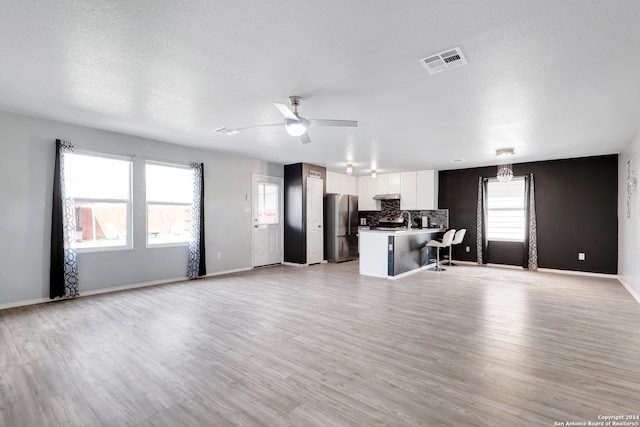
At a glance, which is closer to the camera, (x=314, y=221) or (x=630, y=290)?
(x=630, y=290)

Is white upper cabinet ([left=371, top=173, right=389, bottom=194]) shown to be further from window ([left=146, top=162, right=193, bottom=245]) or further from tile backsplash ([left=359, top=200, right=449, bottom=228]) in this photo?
window ([left=146, top=162, right=193, bottom=245])

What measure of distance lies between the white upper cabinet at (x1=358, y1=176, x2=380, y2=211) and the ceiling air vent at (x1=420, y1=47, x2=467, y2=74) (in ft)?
21.1

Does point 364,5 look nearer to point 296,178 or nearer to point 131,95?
point 131,95

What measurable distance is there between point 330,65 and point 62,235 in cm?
432

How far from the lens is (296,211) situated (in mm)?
7371

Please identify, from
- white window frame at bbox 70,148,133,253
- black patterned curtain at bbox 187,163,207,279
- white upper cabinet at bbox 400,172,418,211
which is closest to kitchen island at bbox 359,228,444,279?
white upper cabinet at bbox 400,172,418,211

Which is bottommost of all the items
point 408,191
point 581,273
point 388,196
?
point 581,273

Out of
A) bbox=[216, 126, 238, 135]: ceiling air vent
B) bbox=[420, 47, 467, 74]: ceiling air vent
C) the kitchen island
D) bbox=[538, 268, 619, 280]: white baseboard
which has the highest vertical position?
bbox=[216, 126, 238, 135]: ceiling air vent

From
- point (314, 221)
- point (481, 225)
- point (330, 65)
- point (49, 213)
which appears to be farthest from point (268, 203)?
point (481, 225)

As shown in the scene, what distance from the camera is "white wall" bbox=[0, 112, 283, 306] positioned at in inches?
153

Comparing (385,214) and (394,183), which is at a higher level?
(394,183)

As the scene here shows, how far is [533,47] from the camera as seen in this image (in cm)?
223

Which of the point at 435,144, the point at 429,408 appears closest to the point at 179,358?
the point at 429,408

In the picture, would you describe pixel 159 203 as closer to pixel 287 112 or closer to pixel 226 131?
pixel 226 131
